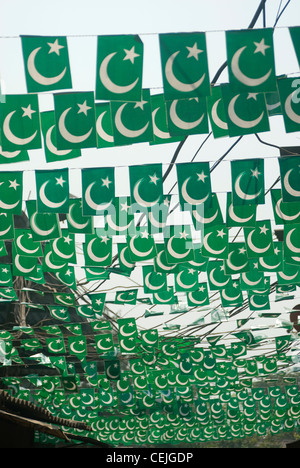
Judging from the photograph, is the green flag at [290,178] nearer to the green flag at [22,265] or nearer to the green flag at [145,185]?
the green flag at [145,185]

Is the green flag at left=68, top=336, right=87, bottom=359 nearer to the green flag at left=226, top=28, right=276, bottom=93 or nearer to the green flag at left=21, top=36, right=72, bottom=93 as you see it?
the green flag at left=21, top=36, right=72, bottom=93

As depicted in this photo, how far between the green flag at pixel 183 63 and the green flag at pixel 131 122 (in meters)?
0.63

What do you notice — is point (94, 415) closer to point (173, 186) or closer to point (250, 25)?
point (173, 186)

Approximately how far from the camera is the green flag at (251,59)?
595 centimetres

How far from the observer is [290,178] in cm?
769

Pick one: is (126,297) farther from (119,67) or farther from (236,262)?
(119,67)

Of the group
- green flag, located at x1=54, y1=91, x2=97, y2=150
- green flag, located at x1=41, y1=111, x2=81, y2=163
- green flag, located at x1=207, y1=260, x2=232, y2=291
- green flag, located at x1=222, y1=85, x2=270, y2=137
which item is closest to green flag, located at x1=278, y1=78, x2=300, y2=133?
green flag, located at x1=222, y1=85, x2=270, y2=137

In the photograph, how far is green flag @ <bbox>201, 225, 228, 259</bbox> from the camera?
9.82m

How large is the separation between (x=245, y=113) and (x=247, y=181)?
5.37 feet

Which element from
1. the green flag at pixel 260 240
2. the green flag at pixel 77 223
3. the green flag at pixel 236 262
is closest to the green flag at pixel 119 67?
the green flag at pixel 77 223

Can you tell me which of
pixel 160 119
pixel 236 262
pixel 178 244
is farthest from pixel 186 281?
pixel 160 119

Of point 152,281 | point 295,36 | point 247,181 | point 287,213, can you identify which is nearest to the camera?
A: point 295,36
